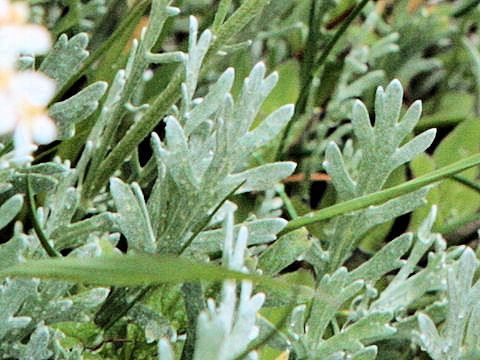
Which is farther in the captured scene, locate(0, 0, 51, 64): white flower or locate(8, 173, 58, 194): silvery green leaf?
locate(8, 173, 58, 194): silvery green leaf

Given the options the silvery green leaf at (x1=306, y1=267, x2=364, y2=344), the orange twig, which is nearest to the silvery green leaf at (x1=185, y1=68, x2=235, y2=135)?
the silvery green leaf at (x1=306, y1=267, x2=364, y2=344)

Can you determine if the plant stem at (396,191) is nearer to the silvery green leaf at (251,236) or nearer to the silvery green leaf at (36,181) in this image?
the silvery green leaf at (251,236)

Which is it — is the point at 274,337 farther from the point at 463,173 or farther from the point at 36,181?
the point at 463,173

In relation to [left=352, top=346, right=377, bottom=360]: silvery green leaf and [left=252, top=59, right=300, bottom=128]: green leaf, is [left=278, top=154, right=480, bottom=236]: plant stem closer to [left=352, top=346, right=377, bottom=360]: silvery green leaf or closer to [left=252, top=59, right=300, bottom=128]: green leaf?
[left=352, top=346, right=377, bottom=360]: silvery green leaf

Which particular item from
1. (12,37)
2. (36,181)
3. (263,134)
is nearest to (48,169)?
(36,181)

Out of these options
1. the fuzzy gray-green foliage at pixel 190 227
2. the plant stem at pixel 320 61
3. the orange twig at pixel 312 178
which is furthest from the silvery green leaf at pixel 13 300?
the orange twig at pixel 312 178

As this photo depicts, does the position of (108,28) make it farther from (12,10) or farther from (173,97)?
(12,10)
